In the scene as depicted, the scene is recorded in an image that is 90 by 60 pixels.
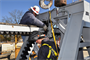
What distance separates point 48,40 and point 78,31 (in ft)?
3.19

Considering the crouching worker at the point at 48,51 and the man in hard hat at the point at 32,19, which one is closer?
the crouching worker at the point at 48,51

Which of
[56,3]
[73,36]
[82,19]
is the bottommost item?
[73,36]

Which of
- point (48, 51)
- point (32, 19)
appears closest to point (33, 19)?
point (32, 19)

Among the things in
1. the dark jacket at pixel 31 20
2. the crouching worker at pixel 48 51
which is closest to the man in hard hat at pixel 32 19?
the dark jacket at pixel 31 20

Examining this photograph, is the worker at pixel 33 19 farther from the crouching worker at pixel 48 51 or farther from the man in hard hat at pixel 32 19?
the crouching worker at pixel 48 51

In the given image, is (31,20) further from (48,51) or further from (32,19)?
(48,51)

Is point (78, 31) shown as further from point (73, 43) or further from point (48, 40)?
point (48, 40)

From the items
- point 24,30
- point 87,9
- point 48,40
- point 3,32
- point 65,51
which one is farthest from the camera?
point 24,30

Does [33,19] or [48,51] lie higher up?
[33,19]

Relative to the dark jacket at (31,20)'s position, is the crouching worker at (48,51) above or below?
below

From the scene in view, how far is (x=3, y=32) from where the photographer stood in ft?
7.13

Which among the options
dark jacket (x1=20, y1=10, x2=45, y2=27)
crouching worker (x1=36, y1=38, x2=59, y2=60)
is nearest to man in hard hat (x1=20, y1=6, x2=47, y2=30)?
dark jacket (x1=20, y1=10, x2=45, y2=27)

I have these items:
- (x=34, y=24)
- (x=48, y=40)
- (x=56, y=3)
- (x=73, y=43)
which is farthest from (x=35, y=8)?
(x=73, y=43)

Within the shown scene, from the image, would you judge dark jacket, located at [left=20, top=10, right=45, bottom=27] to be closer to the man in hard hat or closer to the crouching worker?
the man in hard hat
